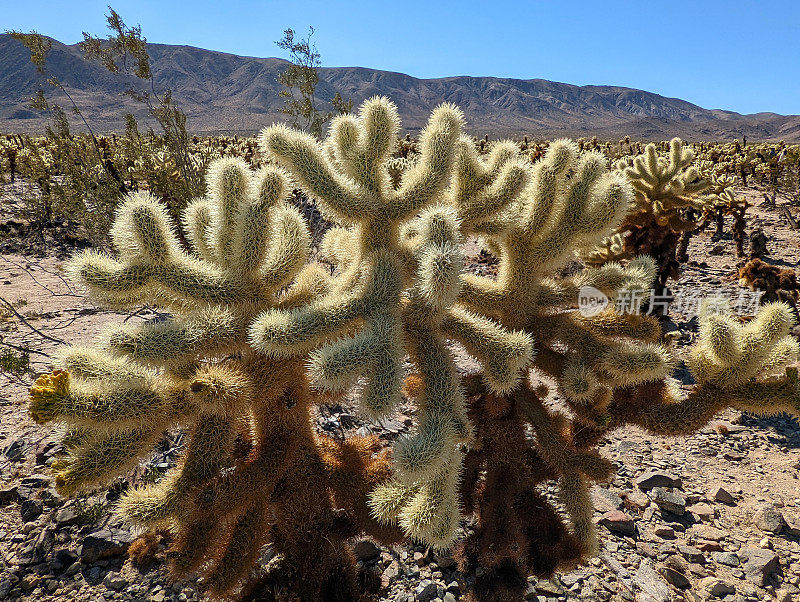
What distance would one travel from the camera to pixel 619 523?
3.36 meters

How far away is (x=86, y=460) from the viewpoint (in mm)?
1629

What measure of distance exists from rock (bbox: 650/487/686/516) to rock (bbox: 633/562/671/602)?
0.69 metres

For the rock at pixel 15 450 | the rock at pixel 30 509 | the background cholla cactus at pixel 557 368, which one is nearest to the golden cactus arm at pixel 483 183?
the background cholla cactus at pixel 557 368

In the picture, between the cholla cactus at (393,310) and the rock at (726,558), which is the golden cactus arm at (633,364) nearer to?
the cholla cactus at (393,310)

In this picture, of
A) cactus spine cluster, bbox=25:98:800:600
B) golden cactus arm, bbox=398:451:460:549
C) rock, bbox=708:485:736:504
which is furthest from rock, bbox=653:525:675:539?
golden cactus arm, bbox=398:451:460:549

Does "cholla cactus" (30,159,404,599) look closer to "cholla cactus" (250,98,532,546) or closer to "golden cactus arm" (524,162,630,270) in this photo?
"cholla cactus" (250,98,532,546)

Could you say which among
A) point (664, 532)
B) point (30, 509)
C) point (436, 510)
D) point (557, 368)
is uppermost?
point (557, 368)

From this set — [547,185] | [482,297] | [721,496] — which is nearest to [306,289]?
[482,297]

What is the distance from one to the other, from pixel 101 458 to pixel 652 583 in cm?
324

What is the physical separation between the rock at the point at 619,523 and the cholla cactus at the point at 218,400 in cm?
205

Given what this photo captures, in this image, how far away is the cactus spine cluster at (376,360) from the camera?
1.67 meters

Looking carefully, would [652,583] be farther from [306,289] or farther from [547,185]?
[306,289]

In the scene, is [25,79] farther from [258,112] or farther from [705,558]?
[705,558]

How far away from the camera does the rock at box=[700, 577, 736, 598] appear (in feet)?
9.54
